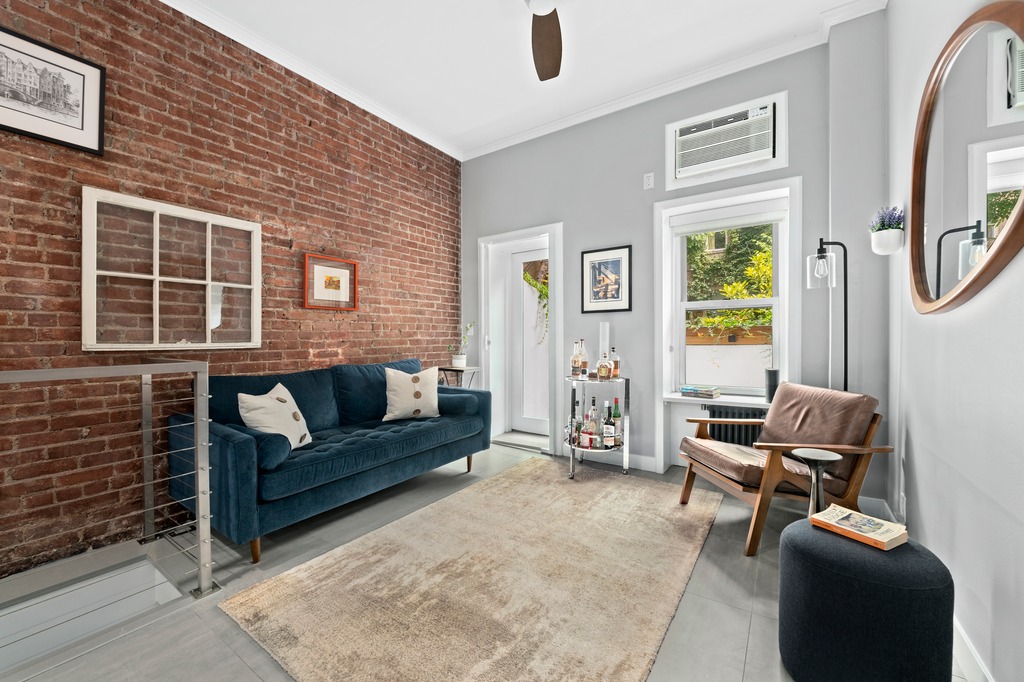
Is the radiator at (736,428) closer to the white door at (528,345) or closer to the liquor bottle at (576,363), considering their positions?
the liquor bottle at (576,363)

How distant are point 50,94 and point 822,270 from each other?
4301 millimetres

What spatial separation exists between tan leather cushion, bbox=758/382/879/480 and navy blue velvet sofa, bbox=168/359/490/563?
2136 millimetres

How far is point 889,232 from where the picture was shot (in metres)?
2.34

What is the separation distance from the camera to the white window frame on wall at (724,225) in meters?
3.12

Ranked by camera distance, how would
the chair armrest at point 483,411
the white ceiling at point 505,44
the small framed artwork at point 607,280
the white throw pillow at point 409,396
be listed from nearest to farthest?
the white ceiling at point 505,44, the white throw pillow at point 409,396, the chair armrest at point 483,411, the small framed artwork at point 607,280

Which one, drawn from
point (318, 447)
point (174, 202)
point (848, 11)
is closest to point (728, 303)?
point (848, 11)

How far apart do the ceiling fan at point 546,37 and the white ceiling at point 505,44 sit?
0.95ft

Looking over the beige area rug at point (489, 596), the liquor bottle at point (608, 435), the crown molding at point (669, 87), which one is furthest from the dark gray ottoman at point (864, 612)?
the crown molding at point (669, 87)

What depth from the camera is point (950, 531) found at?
167 centimetres

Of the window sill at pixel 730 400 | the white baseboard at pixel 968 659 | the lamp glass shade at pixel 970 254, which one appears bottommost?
the white baseboard at pixel 968 659

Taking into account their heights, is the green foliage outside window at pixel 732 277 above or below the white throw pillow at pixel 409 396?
above

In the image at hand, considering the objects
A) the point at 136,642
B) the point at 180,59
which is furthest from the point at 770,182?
the point at 136,642

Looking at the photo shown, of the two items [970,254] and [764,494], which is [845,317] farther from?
[970,254]

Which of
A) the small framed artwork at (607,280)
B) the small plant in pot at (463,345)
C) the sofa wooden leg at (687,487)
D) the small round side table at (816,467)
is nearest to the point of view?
the small round side table at (816,467)
